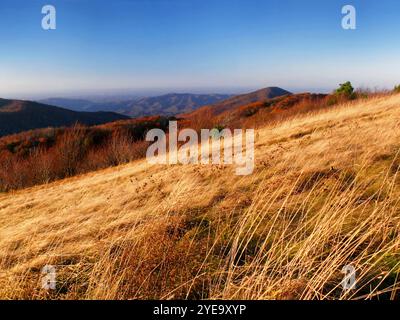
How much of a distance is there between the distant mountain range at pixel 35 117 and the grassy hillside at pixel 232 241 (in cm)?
10023

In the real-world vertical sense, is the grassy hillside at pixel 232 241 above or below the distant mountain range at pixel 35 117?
below

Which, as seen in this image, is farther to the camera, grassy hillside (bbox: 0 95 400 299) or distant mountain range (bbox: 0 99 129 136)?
distant mountain range (bbox: 0 99 129 136)

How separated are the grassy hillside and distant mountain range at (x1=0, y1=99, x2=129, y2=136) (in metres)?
100

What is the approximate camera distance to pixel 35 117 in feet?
349

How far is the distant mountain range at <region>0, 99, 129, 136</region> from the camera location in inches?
3836

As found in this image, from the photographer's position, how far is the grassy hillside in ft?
8.64

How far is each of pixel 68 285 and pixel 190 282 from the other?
121 centimetres

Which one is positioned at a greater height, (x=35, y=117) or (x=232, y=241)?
(x=35, y=117)

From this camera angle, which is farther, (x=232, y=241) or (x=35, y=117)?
(x=35, y=117)

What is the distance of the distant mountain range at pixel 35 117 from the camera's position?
97.4 metres

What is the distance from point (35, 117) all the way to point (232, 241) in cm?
11639

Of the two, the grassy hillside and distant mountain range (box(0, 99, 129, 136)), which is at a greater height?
distant mountain range (box(0, 99, 129, 136))

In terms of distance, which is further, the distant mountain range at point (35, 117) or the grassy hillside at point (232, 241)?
the distant mountain range at point (35, 117)
